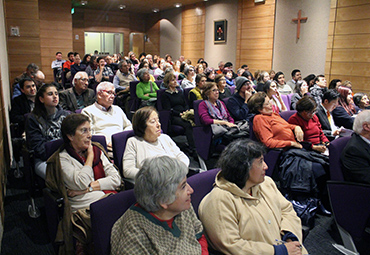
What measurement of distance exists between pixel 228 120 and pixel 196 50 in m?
9.41

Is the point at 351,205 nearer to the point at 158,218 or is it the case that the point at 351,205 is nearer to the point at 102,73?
the point at 158,218

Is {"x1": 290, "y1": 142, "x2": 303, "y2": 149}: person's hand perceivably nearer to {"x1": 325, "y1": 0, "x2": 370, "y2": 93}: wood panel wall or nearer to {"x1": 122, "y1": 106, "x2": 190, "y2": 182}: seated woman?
{"x1": 122, "y1": 106, "x2": 190, "y2": 182}: seated woman

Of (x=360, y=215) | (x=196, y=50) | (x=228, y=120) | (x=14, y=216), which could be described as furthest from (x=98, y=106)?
(x=196, y=50)

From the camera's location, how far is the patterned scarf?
4031 millimetres

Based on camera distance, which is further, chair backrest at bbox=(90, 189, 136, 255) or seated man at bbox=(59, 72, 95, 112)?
seated man at bbox=(59, 72, 95, 112)

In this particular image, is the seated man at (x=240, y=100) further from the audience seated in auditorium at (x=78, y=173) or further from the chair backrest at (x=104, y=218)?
the chair backrest at (x=104, y=218)

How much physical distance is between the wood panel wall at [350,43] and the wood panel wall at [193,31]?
19.2 feet

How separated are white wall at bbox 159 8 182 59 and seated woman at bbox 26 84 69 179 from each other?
1185 cm

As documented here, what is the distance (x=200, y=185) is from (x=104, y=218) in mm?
605

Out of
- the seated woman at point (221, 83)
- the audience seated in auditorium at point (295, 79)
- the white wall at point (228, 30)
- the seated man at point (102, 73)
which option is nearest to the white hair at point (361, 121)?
the seated woman at point (221, 83)

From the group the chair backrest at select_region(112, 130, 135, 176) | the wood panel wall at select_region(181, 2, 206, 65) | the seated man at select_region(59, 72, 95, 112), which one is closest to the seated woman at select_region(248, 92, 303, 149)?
the chair backrest at select_region(112, 130, 135, 176)

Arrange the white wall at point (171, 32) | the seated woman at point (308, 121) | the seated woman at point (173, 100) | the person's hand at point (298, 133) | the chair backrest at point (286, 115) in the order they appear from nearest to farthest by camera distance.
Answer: the person's hand at point (298, 133)
the seated woman at point (308, 121)
the chair backrest at point (286, 115)
the seated woman at point (173, 100)
the white wall at point (171, 32)

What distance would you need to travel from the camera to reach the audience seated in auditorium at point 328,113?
152 inches

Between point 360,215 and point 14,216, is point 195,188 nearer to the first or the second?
point 360,215
